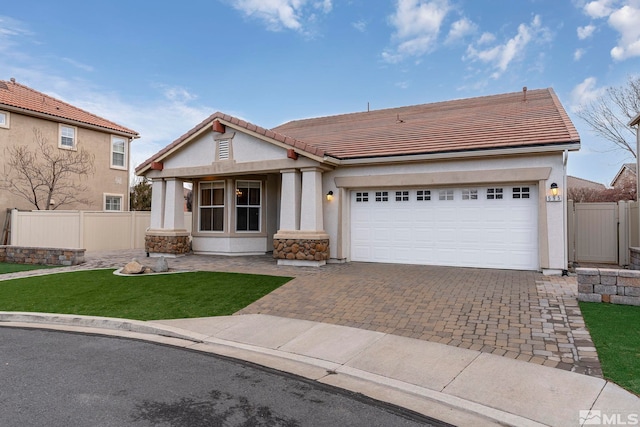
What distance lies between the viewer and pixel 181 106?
2175 cm

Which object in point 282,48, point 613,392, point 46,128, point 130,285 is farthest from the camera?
point 46,128

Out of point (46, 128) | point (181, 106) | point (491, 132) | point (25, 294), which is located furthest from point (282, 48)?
point (25, 294)

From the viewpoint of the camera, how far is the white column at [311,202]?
1191 cm

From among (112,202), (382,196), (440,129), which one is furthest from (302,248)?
(112,202)

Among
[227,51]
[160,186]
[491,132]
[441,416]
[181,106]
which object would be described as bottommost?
[441,416]

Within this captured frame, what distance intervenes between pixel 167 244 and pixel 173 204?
1.48 metres

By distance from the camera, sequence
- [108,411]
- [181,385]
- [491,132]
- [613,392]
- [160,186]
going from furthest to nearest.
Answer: [160,186]
[491,132]
[181,385]
[613,392]
[108,411]

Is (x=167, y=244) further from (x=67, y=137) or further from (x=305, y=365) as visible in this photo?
(x=305, y=365)

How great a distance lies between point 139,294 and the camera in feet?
28.0

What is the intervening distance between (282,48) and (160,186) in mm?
8204

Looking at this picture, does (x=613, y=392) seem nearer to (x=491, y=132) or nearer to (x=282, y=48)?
(x=491, y=132)

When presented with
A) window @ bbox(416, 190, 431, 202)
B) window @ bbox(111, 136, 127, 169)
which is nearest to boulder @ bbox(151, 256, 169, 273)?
window @ bbox(416, 190, 431, 202)

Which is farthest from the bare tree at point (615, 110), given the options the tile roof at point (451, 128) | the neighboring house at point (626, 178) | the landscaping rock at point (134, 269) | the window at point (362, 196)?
the landscaping rock at point (134, 269)

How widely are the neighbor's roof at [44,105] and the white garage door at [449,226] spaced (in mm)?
15862
